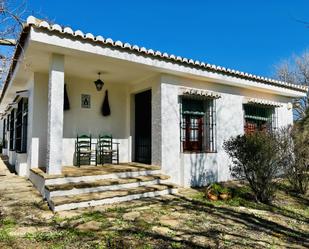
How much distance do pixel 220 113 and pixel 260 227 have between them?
4.64m

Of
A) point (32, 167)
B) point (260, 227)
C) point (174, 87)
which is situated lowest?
point (260, 227)

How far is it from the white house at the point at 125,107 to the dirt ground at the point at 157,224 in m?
0.48

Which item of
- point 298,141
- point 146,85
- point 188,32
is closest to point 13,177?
point 146,85

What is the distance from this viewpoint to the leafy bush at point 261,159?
5.86 metres

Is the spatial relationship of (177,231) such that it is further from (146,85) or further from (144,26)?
(144,26)

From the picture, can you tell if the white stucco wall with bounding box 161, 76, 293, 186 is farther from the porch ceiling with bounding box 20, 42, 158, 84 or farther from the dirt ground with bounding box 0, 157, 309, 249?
the dirt ground with bounding box 0, 157, 309, 249

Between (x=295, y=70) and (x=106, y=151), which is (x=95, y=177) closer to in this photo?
(x=106, y=151)

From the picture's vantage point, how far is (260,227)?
430cm

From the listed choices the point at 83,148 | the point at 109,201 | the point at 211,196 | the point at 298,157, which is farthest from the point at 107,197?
the point at 298,157

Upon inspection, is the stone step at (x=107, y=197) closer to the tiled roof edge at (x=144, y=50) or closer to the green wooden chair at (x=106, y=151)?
the green wooden chair at (x=106, y=151)

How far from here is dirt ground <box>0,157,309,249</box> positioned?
3.52 meters

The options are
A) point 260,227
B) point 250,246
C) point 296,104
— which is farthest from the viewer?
point 296,104

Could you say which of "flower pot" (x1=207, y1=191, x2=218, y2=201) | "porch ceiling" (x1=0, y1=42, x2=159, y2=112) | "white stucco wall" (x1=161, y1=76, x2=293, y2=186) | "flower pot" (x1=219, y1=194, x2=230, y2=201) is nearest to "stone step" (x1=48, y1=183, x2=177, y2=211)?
"flower pot" (x1=207, y1=191, x2=218, y2=201)

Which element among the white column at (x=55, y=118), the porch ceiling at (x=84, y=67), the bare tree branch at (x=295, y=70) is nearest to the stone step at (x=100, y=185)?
the white column at (x=55, y=118)
